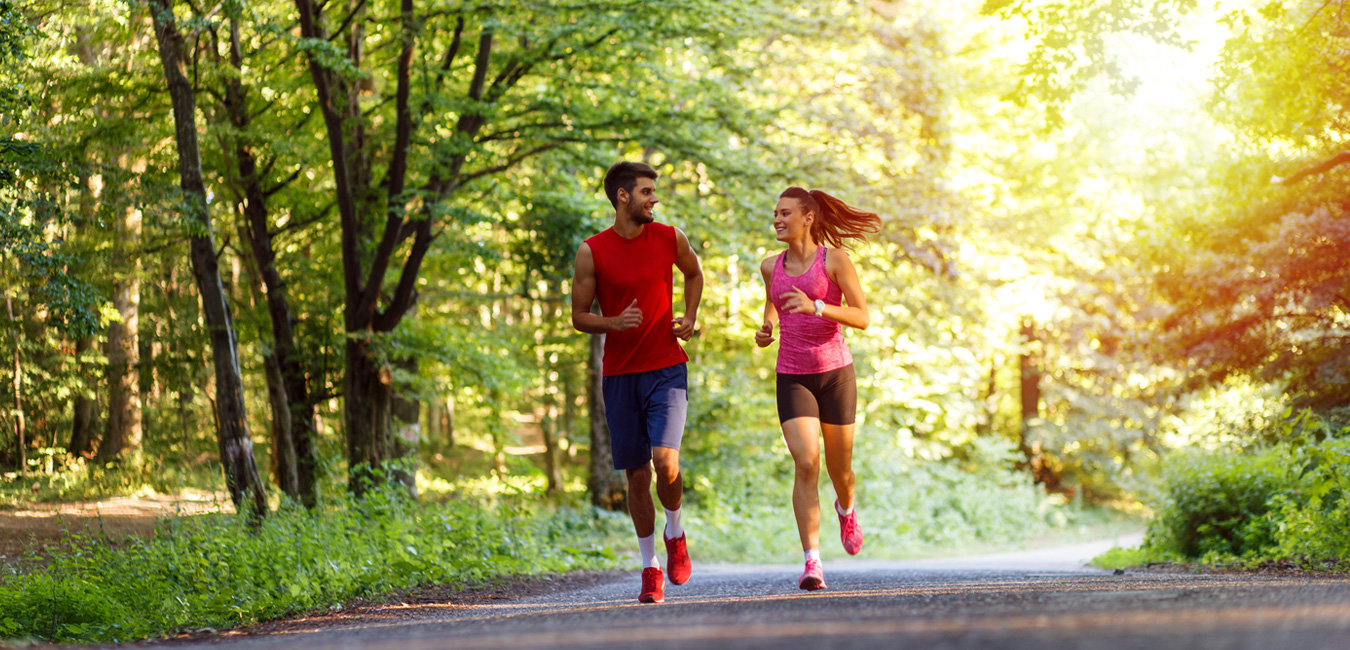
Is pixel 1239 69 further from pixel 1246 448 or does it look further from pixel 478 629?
pixel 478 629

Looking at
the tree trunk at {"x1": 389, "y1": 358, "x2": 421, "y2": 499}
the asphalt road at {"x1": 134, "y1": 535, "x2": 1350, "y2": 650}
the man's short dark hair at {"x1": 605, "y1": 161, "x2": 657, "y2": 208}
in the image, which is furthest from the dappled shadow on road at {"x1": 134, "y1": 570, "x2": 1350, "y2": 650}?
the tree trunk at {"x1": 389, "y1": 358, "x2": 421, "y2": 499}

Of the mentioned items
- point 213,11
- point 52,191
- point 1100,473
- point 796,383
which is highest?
point 213,11

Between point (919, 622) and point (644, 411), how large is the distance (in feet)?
8.83

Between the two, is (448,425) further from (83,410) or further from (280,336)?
(280,336)

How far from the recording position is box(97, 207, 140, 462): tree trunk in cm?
1265

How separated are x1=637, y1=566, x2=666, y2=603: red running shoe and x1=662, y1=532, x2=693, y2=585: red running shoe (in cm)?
21

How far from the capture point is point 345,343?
582 inches

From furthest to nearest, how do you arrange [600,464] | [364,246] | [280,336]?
[600,464], [280,336], [364,246]

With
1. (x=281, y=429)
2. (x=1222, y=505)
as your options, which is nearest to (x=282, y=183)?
(x=281, y=429)

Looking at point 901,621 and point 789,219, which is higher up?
point 789,219

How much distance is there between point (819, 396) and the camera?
6480mm

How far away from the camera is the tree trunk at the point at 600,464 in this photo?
19.3 meters

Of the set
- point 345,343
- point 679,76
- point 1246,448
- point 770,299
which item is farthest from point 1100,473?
point 770,299

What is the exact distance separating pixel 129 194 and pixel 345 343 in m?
4.48
